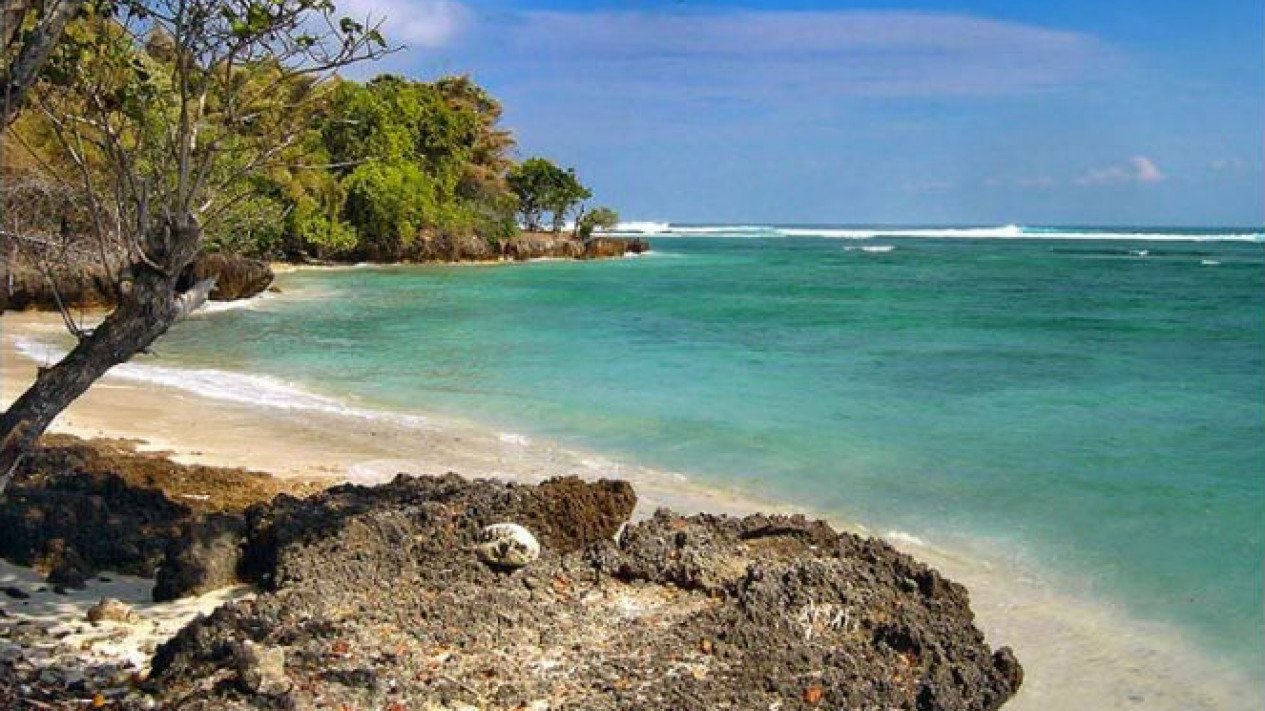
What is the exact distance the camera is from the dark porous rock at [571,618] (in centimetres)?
422

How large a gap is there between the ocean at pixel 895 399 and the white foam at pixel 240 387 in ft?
0.36

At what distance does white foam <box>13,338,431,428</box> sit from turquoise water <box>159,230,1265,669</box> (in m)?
0.58

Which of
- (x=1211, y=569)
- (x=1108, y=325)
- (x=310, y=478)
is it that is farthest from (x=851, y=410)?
(x=1108, y=325)

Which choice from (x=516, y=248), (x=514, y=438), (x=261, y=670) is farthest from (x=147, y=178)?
(x=516, y=248)

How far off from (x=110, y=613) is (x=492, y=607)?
172cm

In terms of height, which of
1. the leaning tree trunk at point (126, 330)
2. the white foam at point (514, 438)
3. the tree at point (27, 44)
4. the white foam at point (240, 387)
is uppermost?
the tree at point (27, 44)

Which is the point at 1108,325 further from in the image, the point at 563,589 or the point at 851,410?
the point at 563,589

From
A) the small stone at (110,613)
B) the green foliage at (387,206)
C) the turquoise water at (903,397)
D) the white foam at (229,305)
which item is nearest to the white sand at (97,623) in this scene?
the small stone at (110,613)

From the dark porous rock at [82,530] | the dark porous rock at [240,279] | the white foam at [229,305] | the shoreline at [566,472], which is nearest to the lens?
the dark porous rock at [82,530]

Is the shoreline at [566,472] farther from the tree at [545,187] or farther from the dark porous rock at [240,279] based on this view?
the tree at [545,187]

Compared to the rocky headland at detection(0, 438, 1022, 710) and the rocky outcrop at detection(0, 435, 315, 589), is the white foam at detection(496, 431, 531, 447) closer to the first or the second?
the rocky outcrop at detection(0, 435, 315, 589)

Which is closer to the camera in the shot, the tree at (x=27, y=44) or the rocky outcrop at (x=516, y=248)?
the tree at (x=27, y=44)

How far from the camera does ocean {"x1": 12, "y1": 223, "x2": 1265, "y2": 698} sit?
27.2 ft

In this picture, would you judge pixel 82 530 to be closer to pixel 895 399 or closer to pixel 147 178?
pixel 147 178
